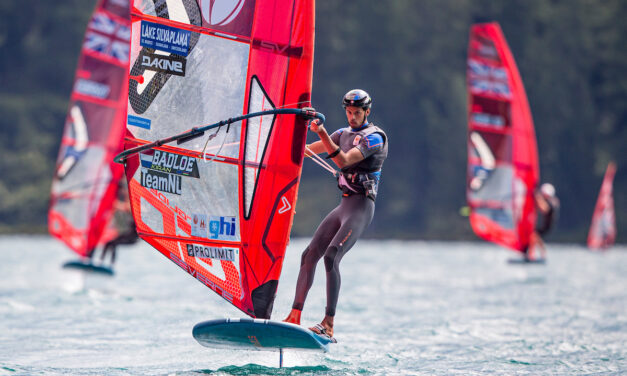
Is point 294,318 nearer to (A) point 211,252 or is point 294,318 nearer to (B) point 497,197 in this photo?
(A) point 211,252

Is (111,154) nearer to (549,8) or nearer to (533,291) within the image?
(533,291)

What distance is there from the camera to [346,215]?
6828 mm

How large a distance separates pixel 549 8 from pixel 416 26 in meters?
6.92

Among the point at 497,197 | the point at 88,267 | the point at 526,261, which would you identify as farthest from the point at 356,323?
the point at 497,197

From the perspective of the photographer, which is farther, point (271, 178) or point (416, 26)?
point (416, 26)

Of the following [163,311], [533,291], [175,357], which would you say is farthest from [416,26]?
[175,357]

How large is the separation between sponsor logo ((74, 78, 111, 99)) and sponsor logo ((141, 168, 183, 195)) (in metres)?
9.31

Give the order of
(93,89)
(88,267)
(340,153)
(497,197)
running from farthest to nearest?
(497,197) < (93,89) < (88,267) < (340,153)

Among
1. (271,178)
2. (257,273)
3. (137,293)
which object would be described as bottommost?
(137,293)

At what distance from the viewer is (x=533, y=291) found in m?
15.4

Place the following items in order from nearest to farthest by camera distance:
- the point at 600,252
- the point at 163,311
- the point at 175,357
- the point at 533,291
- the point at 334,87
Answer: the point at 175,357 < the point at 163,311 < the point at 533,291 < the point at 600,252 < the point at 334,87

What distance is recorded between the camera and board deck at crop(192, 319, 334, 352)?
628cm

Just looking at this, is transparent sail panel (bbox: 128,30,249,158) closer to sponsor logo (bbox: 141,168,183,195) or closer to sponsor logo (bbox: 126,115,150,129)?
sponsor logo (bbox: 126,115,150,129)

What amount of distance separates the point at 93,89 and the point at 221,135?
962cm
